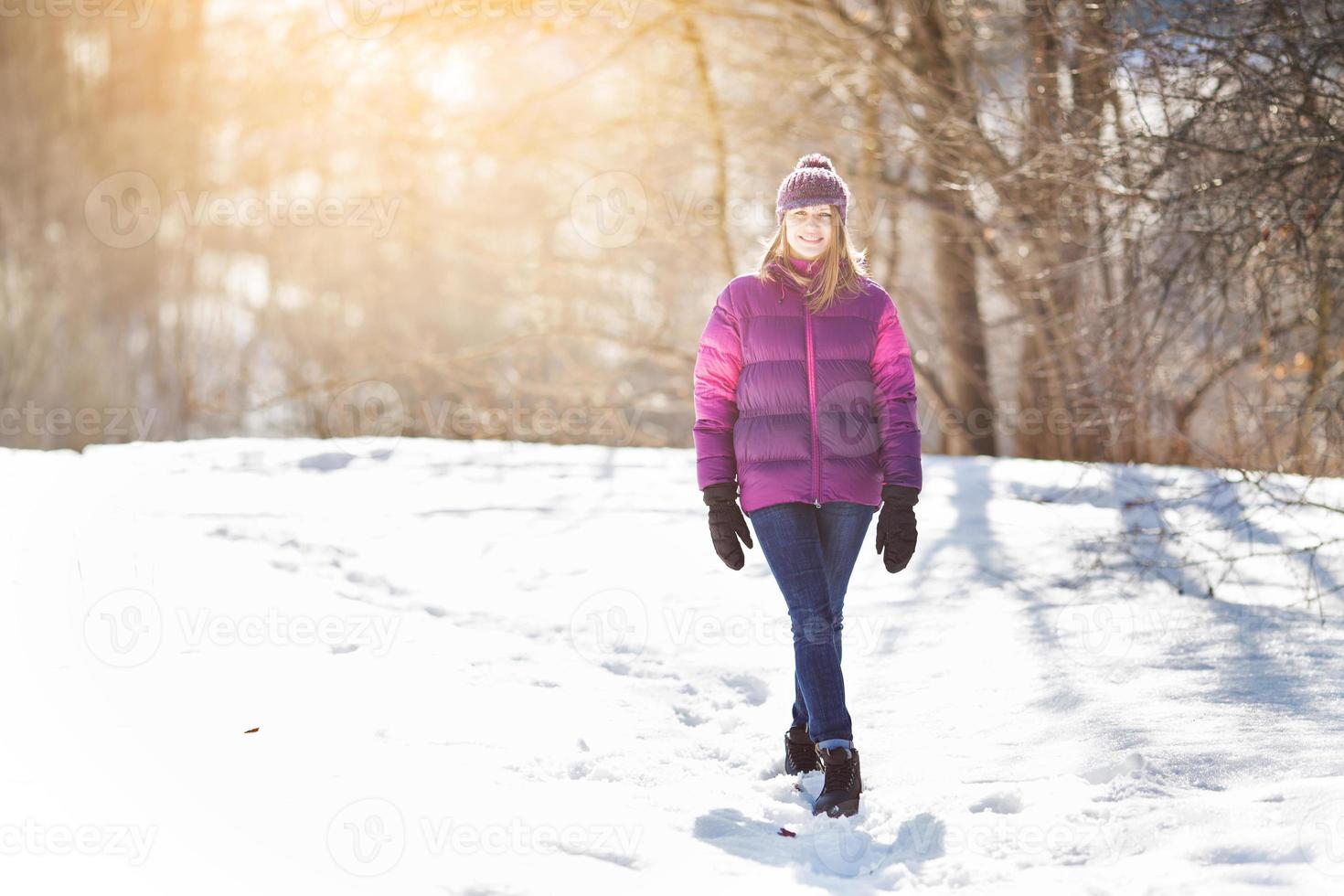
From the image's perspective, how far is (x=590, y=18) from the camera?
410 inches

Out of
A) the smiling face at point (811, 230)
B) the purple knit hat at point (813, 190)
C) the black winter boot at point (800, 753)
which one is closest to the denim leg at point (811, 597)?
the black winter boot at point (800, 753)

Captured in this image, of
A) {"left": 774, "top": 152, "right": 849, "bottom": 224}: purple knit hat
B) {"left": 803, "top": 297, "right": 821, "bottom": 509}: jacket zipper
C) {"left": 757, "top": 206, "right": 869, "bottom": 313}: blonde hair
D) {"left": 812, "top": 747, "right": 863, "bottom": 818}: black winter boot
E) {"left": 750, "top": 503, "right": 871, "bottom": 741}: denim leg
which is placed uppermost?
{"left": 774, "top": 152, "right": 849, "bottom": 224}: purple knit hat

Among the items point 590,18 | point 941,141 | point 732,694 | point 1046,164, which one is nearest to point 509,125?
point 590,18

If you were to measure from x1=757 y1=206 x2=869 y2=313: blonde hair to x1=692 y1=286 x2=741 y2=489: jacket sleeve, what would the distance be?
170mm

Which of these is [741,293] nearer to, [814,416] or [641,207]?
[814,416]

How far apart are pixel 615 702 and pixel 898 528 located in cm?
139

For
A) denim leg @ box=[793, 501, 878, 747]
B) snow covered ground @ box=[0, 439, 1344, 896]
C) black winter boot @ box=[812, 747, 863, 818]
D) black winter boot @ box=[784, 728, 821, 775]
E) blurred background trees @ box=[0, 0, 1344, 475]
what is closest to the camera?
snow covered ground @ box=[0, 439, 1344, 896]

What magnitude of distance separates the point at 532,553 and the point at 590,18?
615 centimetres

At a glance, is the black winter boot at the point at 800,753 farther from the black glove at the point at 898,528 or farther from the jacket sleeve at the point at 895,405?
the jacket sleeve at the point at 895,405

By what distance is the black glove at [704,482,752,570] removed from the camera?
3.27 m

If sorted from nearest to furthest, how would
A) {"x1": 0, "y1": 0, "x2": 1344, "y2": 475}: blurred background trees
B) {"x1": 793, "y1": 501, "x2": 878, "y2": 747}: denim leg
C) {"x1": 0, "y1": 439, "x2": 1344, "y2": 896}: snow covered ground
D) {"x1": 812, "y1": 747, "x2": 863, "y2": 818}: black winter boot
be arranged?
{"x1": 0, "y1": 439, "x2": 1344, "y2": 896}: snow covered ground
{"x1": 812, "y1": 747, "x2": 863, "y2": 818}: black winter boot
{"x1": 793, "y1": 501, "x2": 878, "y2": 747}: denim leg
{"x1": 0, "y1": 0, "x2": 1344, "y2": 475}: blurred background trees

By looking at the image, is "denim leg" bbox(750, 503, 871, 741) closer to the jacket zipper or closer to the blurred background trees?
the jacket zipper

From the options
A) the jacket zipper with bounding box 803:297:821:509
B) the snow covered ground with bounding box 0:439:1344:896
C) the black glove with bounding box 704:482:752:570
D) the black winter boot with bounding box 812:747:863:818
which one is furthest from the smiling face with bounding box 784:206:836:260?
the snow covered ground with bounding box 0:439:1344:896

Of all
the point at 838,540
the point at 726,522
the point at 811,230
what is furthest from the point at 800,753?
the point at 811,230
